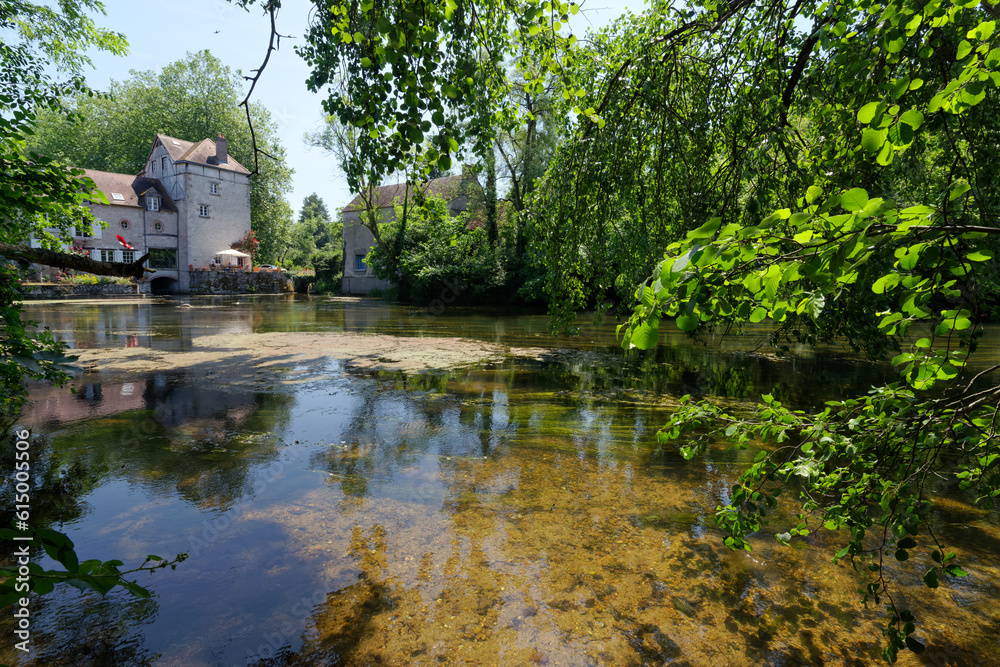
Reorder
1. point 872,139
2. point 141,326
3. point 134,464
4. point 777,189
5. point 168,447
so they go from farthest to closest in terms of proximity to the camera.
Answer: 1. point 141,326
2. point 168,447
3. point 134,464
4. point 777,189
5. point 872,139

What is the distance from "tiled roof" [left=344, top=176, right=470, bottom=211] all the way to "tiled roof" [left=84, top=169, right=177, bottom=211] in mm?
13893

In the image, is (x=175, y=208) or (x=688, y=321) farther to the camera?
(x=175, y=208)

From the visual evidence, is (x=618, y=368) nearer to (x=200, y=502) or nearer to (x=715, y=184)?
(x=715, y=184)

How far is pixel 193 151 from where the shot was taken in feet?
128

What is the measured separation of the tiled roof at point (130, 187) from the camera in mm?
36812

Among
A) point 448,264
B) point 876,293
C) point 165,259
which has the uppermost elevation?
point 165,259

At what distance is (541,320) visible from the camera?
21047 millimetres

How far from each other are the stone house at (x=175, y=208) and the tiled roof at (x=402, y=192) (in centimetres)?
1005

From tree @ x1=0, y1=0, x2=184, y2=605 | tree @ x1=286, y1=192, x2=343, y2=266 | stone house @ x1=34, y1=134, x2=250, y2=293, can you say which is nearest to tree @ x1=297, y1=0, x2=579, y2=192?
tree @ x1=0, y1=0, x2=184, y2=605

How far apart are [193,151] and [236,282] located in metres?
10.6

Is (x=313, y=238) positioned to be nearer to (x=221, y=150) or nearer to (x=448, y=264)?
(x=221, y=150)

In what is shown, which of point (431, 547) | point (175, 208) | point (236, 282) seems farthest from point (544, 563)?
point (175, 208)

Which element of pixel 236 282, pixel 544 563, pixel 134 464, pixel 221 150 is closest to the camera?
pixel 544 563

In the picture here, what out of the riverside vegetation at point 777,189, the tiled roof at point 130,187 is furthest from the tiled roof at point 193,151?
the riverside vegetation at point 777,189
